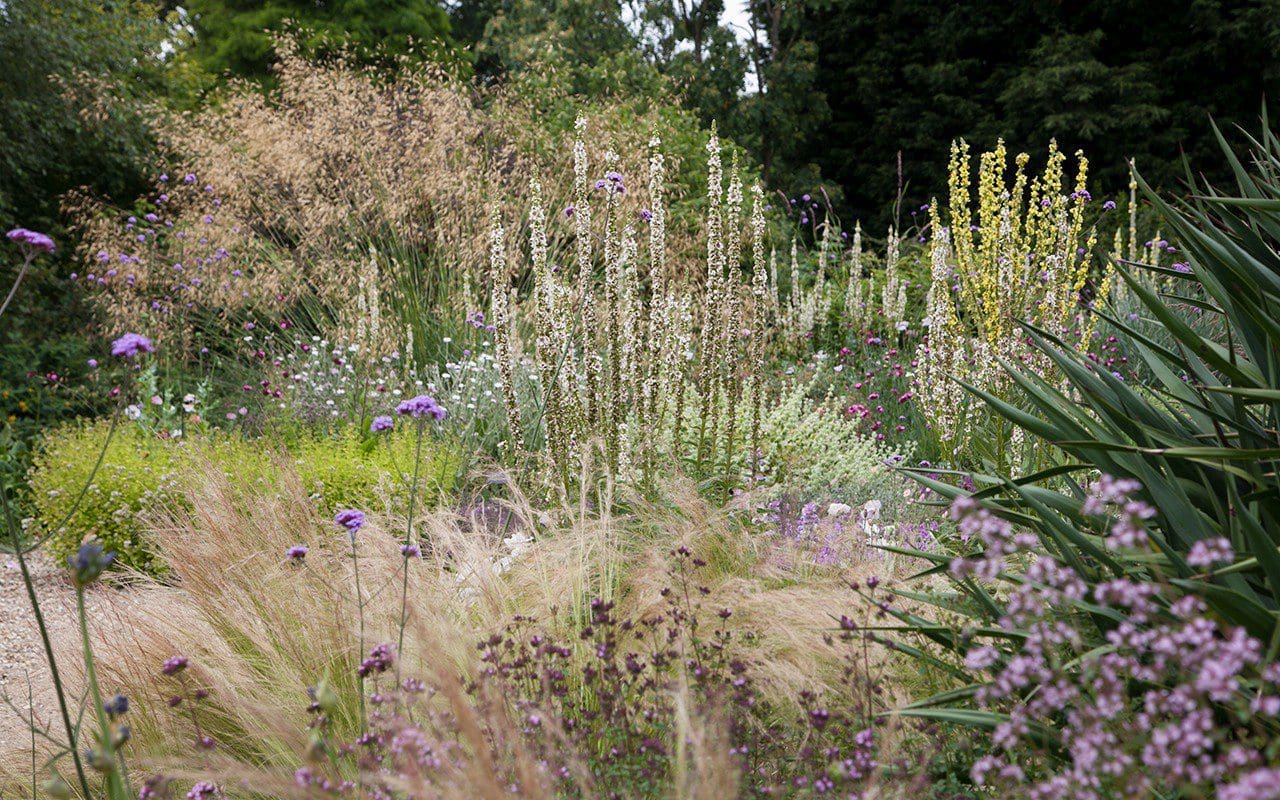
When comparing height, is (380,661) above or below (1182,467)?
below

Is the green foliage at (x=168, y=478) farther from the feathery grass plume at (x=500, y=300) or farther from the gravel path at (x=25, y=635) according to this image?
the feathery grass plume at (x=500, y=300)

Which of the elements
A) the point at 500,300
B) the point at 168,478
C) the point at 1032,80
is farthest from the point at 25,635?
the point at 1032,80

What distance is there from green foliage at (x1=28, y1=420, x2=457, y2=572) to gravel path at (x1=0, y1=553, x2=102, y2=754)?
0.22m

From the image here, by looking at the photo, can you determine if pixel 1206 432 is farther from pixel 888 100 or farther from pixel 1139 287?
pixel 888 100

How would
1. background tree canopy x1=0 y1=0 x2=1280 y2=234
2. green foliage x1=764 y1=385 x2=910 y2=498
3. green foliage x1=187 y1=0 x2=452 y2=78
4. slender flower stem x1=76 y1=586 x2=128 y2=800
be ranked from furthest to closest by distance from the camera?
green foliage x1=187 y1=0 x2=452 y2=78 → background tree canopy x1=0 y1=0 x2=1280 y2=234 → green foliage x1=764 y1=385 x2=910 y2=498 → slender flower stem x1=76 y1=586 x2=128 y2=800

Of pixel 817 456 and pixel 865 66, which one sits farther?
pixel 865 66

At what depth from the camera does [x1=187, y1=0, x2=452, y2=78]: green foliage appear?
21.0 m

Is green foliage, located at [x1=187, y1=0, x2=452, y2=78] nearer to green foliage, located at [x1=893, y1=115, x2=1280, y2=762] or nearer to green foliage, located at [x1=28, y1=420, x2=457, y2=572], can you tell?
green foliage, located at [x1=28, y1=420, x2=457, y2=572]

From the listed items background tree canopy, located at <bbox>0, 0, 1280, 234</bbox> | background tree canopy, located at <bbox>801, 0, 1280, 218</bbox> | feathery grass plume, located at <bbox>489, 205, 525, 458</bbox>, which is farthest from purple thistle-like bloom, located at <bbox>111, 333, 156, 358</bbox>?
background tree canopy, located at <bbox>801, 0, 1280, 218</bbox>

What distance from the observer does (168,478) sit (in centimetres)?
538

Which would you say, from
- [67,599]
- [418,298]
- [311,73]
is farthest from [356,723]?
[311,73]

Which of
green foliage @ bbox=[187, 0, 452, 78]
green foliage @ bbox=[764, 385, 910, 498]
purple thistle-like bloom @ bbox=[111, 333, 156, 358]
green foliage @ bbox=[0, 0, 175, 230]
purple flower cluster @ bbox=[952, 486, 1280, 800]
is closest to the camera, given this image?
purple flower cluster @ bbox=[952, 486, 1280, 800]

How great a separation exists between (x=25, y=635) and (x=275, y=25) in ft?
63.2

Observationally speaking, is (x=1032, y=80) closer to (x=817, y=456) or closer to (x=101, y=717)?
(x=817, y=456)
